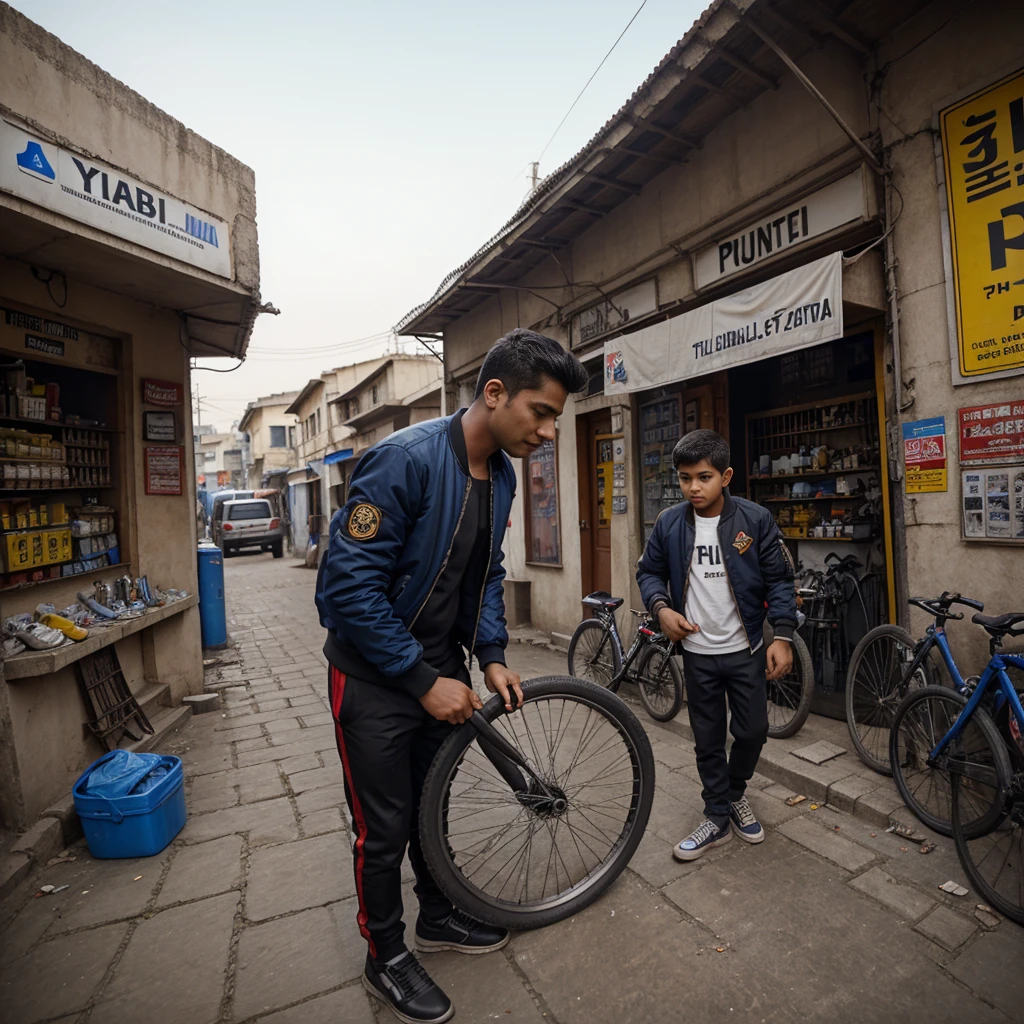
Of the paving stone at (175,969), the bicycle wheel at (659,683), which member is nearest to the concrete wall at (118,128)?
the paving stone at (175,969)

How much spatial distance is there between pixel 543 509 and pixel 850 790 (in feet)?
16.8

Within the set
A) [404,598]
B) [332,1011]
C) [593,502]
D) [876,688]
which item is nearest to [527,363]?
[404,598]

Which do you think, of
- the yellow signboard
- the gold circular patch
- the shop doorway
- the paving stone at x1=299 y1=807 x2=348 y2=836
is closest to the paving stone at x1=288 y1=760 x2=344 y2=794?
the paving stone at x1=299 y1=807 x2=348 y2=836

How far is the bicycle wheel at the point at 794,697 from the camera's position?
4.04m

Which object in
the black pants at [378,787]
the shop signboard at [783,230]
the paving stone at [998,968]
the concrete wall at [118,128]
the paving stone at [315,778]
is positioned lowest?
the paving stone at [998,968]

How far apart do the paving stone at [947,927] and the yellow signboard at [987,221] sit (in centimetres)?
252

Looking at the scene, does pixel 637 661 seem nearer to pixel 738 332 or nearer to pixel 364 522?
pixel 738 332

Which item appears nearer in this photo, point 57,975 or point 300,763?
point 57,975

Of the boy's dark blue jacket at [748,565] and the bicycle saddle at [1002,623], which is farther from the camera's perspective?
the boy's dark blue jacket at [748,565]

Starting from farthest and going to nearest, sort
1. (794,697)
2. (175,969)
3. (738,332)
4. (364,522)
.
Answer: (738,332) < (794,697) < (175,969) < (364,522)

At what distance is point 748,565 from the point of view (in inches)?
114

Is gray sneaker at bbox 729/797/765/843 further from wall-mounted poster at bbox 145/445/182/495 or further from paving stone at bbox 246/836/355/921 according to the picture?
wall-mounted poster at bbox 145/445/182/495

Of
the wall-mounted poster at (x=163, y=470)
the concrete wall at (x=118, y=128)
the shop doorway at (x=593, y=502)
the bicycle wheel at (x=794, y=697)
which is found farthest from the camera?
the shop doorway at (x=593, y=502)

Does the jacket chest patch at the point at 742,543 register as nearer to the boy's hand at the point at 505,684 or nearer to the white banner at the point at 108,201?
the boy's hand at the point at 505,684
